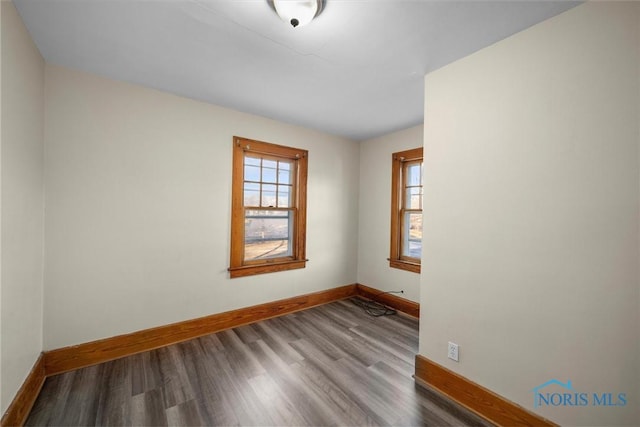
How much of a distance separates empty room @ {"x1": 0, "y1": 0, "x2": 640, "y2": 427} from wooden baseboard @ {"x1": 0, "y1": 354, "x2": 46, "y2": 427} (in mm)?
18

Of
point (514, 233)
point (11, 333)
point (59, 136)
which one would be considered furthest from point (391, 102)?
point (11, 333)

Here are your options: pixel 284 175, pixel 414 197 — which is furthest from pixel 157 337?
pixel 414 197

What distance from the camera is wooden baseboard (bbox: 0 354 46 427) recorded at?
4.65 ft

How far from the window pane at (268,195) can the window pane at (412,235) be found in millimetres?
1850

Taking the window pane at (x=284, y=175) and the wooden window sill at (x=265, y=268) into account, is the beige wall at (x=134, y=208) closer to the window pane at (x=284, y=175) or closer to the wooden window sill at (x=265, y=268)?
the wooden window sill at (x=265, y=268)

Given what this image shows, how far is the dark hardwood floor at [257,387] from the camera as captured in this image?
162 cm

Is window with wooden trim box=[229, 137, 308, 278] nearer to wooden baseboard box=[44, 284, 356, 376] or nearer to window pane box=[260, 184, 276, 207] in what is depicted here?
window pane box=[260, 184, 276, 207]

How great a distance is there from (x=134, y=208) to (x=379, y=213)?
9.88 ft

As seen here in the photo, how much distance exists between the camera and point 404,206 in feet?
11.7

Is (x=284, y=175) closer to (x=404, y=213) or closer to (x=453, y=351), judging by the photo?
(x=404, y=213)

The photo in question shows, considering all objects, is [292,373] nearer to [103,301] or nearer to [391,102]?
[103,301]

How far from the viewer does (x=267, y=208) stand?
3232mm

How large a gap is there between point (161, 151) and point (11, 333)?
1.66 meters

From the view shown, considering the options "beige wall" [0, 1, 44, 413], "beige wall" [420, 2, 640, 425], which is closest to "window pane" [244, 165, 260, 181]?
"beige wall" [0, 1, 44, 413]
